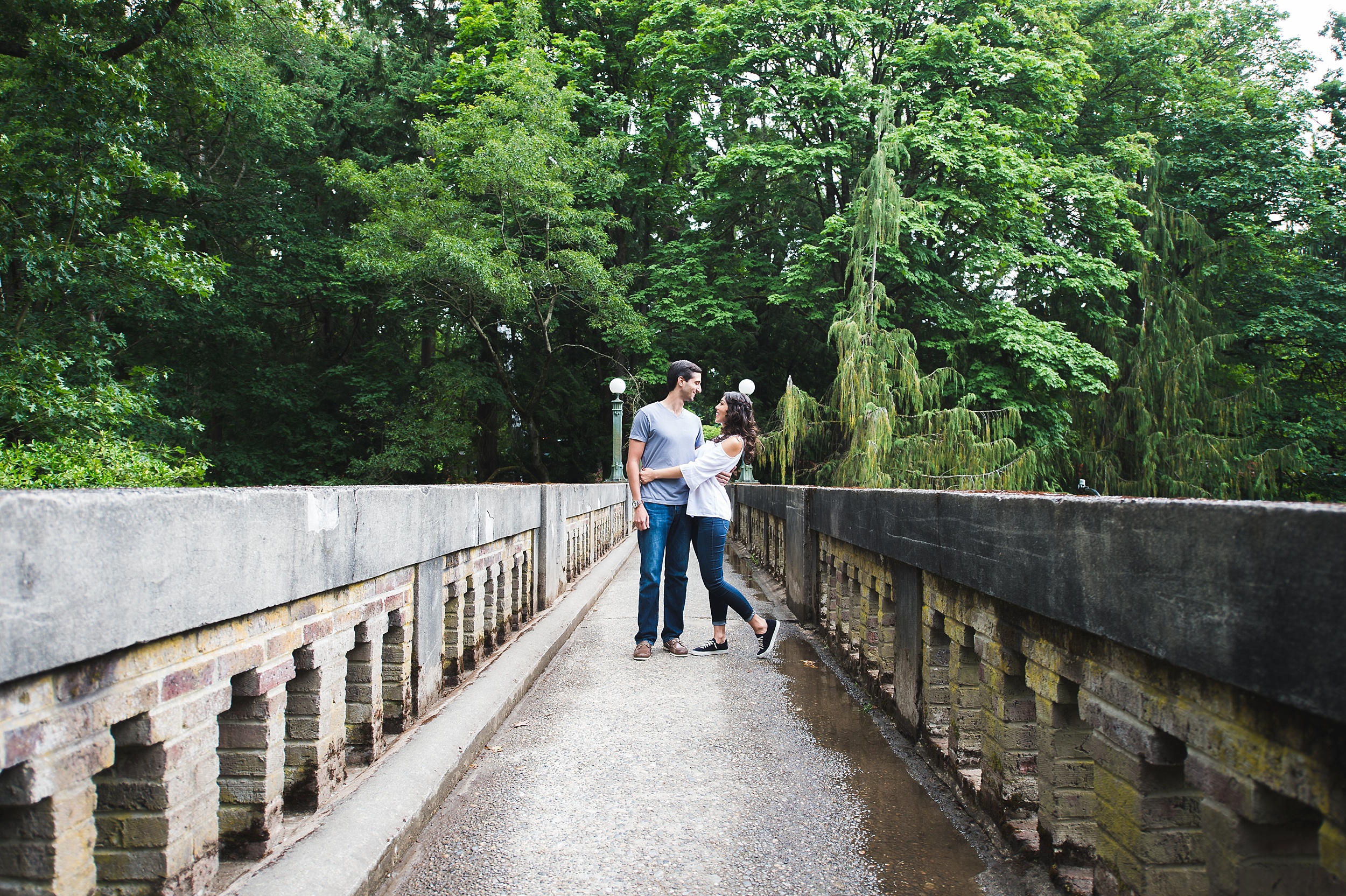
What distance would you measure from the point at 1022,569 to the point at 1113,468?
2198 centimetres

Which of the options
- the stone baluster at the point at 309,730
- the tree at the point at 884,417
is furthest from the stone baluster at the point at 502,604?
the tree at the point at 884,417

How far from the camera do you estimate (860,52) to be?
73.2 ft

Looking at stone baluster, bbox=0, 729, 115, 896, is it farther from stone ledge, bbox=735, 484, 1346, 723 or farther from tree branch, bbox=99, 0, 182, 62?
tree branch, bbox=99, 0, 182, 62

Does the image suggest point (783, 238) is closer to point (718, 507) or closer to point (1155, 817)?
point (718, 507)

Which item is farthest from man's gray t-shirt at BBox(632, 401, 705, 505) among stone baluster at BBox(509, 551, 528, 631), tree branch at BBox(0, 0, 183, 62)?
tree branch at BBox(0, 0, 183, 62)

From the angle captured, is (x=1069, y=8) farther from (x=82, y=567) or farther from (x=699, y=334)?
(x=82, y=567)

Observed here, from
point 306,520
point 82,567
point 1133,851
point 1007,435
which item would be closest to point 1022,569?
point 1133,851

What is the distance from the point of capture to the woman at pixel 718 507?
16.8ft

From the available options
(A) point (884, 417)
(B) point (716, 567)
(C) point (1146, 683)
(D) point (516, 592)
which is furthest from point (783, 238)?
(C) point (1146, 683)

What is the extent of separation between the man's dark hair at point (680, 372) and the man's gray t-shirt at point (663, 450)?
7.9 inches

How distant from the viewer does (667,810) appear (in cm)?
271

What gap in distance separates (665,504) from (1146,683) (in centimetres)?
368

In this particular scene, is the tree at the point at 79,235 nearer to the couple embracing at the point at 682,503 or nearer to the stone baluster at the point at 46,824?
the couple embracing at the point at 682,503

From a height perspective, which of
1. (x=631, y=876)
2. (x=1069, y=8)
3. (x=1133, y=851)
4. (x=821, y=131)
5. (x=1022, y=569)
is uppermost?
(x=1069, y=8)
